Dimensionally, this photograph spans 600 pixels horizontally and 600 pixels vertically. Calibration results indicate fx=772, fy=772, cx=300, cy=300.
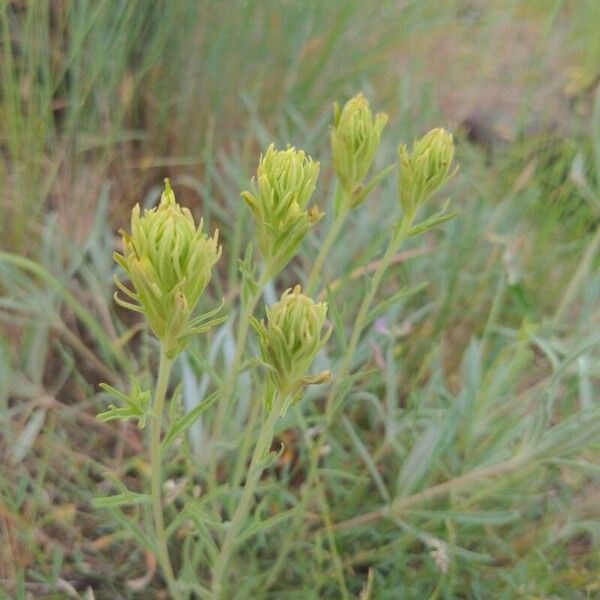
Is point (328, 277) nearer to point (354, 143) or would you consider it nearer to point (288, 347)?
point (354, 143)

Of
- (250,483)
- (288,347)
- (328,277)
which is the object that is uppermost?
(288,347)

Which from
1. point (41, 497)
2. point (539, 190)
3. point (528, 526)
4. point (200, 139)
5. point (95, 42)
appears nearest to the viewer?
point (41, 497)

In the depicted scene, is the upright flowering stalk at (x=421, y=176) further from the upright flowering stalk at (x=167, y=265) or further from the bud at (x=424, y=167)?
the upright flowering stalk at (x=167, y=265)

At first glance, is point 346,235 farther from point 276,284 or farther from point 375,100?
point 375,100

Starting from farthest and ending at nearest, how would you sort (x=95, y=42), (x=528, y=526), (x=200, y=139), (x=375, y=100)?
(x=375, y=100), (x=200, y=139), (x=95, y=42), (x=528, y=526)

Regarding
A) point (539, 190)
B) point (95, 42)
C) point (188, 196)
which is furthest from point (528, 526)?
point (95, 42)

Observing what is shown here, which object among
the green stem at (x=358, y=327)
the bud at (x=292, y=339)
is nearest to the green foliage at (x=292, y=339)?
the bud at (x=292, y=339)

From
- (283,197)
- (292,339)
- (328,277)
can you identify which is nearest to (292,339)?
(292,339)

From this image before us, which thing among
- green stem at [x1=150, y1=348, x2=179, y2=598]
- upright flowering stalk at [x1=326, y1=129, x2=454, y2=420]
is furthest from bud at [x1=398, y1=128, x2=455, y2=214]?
green stem at [x1=150, y1=348, x2=179, y2=598]
